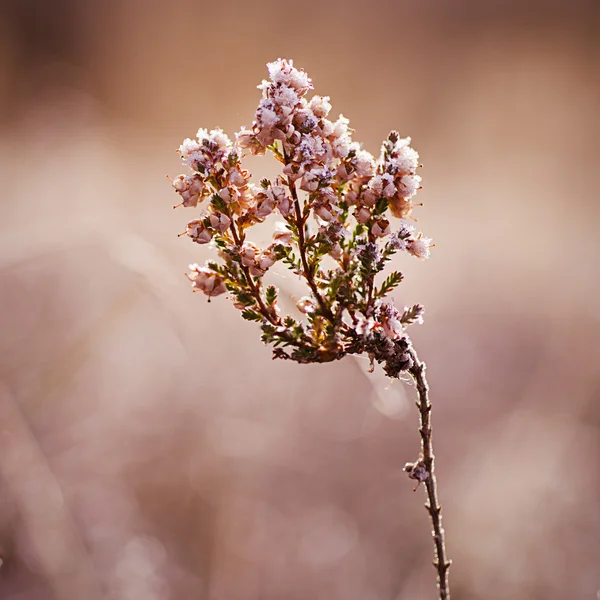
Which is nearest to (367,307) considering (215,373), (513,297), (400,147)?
(400,147)

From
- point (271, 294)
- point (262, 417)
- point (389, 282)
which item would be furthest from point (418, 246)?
point (262, 417)

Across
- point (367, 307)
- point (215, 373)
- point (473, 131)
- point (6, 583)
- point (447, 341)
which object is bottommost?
point (6, 583)

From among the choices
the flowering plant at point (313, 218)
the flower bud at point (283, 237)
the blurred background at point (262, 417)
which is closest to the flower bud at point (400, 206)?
the flowering plant at point (313, 218)

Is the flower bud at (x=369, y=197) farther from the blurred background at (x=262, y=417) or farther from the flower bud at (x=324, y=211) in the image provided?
the blurred background at (x=262, y=417)

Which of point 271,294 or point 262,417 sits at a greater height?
point 262,417

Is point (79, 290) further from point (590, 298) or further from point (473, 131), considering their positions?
point (473, 131)

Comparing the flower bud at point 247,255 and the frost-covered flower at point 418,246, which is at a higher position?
the frost-covered flower at point 418,246

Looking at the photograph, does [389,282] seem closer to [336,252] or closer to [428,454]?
[336,252]
